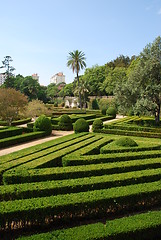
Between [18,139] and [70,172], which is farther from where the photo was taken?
[18,139]

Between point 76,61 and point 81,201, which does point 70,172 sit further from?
point 76,61

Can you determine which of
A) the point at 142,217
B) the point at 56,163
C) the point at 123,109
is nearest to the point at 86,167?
the point at 56,163

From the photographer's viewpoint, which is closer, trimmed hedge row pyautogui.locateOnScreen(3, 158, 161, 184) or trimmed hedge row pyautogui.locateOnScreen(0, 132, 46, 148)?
trimmed hedge row pyautogui.locateOnScreen(3, 158, 161, 184)

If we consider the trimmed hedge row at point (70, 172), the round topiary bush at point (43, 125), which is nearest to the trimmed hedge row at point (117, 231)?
the trimmed hedge row at point (70, 172)

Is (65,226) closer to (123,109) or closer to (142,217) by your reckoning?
(142,217)

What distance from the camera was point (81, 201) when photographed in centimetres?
674

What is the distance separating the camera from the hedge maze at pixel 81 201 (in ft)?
19.2

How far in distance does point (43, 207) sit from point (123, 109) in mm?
19108

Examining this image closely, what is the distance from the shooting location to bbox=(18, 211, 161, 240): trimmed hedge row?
5.41 m

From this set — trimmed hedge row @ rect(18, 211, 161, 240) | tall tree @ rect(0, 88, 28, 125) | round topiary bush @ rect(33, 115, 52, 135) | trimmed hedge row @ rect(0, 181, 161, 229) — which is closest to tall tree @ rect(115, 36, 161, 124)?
round topiary bush @ rect(33, 115, 52, 135)

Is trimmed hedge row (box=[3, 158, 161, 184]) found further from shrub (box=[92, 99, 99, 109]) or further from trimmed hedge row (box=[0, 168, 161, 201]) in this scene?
shrub (box=[92, 99, 99, 109])

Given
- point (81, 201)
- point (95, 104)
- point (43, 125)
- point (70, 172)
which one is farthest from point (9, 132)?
point (95, 104)

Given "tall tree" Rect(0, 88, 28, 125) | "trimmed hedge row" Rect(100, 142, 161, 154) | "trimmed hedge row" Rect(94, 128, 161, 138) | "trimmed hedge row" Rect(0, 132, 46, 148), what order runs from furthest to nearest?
"tall tree" Rect(0, 88, 28, 125) → "trimmed hedge row" Rect(94, 128, 161, 138) → "trimmed hedge row" Rect(0, 132, 46, 148) → "trimmed hedge row" Rect(100, 142, 161, 154)

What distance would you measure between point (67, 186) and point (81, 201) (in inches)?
44.1
